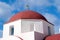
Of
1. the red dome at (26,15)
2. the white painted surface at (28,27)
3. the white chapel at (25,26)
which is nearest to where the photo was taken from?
the white chapel at (25,26)

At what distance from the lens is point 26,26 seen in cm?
2172

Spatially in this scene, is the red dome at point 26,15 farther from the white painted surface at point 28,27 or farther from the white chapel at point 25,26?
the white painted surface at point 28,27

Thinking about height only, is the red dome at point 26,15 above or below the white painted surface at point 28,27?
above

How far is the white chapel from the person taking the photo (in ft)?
68.9

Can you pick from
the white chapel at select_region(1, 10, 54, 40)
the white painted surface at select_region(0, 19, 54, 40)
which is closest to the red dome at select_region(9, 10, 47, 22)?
the white chapel at select_region(1, 10, 54, 40)

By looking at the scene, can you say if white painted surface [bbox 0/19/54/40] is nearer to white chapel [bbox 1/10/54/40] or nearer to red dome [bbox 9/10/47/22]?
white chapel [bbox 1/10/54/40]

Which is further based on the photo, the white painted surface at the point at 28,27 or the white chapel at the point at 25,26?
the white painted surface at the point at 28,27

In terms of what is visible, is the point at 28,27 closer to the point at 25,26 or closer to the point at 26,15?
the point at 25,26

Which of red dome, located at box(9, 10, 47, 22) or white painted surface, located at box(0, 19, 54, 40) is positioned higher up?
red dome, located at box(9, 10, 47, 22)

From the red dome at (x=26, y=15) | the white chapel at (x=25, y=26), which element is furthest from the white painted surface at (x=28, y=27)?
the red dome at (x=26, y=15)

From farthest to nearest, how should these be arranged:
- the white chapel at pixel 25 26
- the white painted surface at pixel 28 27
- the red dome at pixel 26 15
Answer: the red dome at pixel 26 15
the white painted surface at pixel 28 27
the white chapel at pixel 25 26

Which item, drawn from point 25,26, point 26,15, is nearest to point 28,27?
point 25,26

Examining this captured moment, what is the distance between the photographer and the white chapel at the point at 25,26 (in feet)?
68.9

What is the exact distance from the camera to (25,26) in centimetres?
A: 2172
